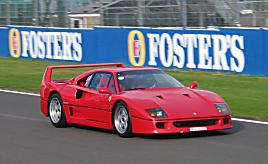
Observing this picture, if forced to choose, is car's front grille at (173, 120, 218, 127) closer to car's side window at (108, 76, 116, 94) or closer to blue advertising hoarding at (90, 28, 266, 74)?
car's side window at (108, 76, 116, 94)

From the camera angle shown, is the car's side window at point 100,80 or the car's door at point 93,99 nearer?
the car's door at point 93,99

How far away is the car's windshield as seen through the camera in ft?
39.0

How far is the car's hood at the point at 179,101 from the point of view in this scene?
1093 centimetres

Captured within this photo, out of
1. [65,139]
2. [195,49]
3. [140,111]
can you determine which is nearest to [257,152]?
[140,111]

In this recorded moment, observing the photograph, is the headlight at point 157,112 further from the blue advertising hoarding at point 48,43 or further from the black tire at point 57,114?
the blue advertising hoarding at point 48,43

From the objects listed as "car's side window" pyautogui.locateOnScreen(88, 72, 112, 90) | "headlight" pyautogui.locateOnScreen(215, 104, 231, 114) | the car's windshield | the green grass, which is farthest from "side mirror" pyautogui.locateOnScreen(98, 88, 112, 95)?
the green grass

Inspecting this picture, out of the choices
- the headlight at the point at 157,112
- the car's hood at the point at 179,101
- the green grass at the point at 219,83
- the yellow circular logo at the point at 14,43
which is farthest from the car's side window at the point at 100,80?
the yellow circular logo at the point at 14,43

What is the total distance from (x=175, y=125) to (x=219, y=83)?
29.7 ft

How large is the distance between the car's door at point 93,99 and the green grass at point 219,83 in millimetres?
3019

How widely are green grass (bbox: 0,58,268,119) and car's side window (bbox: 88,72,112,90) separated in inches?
118

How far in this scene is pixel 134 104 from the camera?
11078 mm

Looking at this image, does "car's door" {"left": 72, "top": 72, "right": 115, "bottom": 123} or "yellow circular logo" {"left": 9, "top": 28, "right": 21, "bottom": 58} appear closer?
"car's door" {"left": 72, "top": 72, "right": 115, "bottom": 123}

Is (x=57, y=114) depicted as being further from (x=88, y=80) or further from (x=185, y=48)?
(x=185, y=48)

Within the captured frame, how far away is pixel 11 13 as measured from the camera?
31.9 metres
